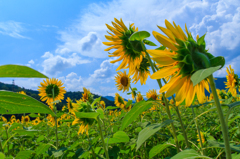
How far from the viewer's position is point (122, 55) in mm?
1388

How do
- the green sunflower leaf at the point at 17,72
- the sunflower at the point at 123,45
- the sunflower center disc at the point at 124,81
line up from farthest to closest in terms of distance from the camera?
the sunflower center disc at the point at 124,81, the sunflower at the point at 123,45, the green sunflower leaf at the point at 17,72

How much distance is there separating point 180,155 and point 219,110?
0.23m

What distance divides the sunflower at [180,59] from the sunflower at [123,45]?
0.54 meters

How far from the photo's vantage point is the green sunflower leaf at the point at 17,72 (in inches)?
12.2

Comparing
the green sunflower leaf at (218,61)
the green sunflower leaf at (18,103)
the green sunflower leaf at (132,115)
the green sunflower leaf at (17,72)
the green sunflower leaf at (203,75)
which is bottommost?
the green sunflower leaf at (132,115)

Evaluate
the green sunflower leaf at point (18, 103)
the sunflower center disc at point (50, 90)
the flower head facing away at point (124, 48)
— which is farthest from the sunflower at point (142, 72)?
the sunflower center disc at point (50, 90)

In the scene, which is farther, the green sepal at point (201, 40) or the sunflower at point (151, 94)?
the sunflower at point (151, 94)

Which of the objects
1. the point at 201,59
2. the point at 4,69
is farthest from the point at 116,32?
the point at 4,69

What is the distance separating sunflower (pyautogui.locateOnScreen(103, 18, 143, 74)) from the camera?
1295 millimetres

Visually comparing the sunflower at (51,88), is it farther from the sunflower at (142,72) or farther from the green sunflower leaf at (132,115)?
the green sunflower leaf at (132,115)

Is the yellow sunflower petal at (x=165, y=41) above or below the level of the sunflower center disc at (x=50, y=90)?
below

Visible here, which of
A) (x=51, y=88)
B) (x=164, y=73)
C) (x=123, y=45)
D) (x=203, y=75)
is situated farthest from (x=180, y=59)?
(x=51, y=88)

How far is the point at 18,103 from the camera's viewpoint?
1.22 ft

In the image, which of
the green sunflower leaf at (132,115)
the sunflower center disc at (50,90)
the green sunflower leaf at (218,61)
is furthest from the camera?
the sunflower center disc at (50,90)
